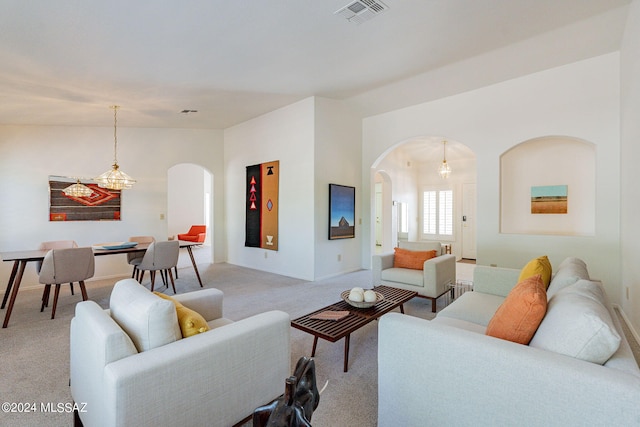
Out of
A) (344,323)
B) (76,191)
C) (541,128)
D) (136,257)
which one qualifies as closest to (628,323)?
(541,128)

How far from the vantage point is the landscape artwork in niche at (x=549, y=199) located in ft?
15.0

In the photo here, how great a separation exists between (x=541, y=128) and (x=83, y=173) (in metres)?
7.33

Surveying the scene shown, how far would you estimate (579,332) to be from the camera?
1178mm

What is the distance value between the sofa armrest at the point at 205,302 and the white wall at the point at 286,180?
3.00 m

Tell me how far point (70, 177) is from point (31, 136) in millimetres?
793

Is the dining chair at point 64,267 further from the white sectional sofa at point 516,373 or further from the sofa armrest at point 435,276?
the sofa armrest at point 435,276

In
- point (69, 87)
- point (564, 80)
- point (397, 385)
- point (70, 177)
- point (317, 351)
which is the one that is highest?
point (564, 80)

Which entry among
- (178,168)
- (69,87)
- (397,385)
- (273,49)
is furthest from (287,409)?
(178,168)

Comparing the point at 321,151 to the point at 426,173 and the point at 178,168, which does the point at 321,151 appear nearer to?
the point at 426,173

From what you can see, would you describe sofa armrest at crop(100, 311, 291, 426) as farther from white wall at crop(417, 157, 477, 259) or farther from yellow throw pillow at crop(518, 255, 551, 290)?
white wall at crop(417, 157, 477, 259)

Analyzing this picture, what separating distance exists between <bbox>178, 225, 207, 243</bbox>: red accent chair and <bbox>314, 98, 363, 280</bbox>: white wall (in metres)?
6.09

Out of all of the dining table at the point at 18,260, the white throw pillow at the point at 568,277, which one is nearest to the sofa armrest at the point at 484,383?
the white throw pillow at the point at 568,277

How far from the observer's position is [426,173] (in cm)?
885

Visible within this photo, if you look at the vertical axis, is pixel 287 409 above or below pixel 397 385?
above
